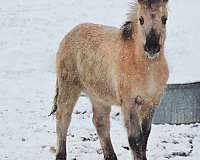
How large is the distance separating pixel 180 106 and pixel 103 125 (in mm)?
1712

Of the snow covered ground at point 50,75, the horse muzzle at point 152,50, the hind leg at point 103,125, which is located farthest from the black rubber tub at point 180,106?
the horse muzzle at point 152,50

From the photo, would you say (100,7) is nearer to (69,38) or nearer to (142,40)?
(69,38)

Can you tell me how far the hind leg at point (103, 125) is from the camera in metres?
6.56

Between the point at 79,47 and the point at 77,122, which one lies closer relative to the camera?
the point at 79,47

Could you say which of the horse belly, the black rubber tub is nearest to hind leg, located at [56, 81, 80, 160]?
the horse belly

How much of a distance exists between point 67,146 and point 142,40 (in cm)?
255

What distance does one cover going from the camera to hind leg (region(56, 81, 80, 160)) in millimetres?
6438

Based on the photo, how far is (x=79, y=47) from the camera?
6.35m

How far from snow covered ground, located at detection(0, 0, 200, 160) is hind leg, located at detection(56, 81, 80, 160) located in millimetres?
323

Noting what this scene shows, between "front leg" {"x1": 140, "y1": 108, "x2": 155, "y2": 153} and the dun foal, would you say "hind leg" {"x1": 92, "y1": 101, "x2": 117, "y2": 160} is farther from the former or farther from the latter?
"front leg" {"x1": 140, "y1": 108, "x2": 155, "y2": 153}

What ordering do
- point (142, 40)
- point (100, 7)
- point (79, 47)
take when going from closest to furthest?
point (142, 40)
point (79, 47)
point (100, 7)

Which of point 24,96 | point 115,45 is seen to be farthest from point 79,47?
point 24,96

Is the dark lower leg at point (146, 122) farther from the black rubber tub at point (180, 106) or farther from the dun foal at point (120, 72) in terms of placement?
the black rubber tub at point (180, 106)

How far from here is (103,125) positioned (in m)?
6.64
